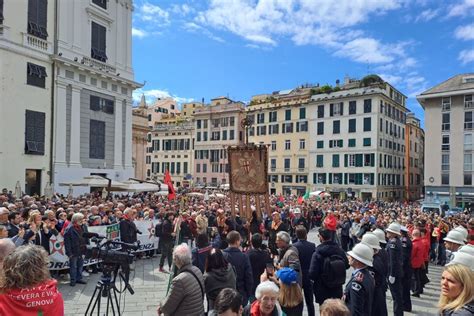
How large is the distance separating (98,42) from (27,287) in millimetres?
27017

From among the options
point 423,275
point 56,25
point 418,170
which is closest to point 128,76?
point 56,25

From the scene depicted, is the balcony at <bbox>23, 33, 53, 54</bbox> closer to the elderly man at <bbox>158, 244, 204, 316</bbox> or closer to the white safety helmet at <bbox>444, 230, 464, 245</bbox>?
the elderly man at <bbox>158, 244, 204, 316</bbox>

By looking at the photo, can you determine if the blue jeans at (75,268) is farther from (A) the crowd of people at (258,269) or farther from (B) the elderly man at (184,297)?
(B) the elderly man at (184,297)

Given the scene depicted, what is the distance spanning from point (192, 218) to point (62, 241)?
3.82m

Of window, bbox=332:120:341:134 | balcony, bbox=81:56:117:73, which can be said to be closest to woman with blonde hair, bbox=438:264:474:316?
balcony, bbox=81:56:117:73

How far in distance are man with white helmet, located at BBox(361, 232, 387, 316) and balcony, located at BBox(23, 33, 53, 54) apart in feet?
76.2

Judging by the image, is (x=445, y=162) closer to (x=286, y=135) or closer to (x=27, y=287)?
(x=286, y=135)

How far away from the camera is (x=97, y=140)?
86.7 feet

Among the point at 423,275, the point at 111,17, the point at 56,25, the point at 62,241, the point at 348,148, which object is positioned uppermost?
the point at 111,17

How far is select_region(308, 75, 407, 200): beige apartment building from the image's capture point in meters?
45.8

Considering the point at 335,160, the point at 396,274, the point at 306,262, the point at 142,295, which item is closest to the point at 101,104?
the point at 142,295

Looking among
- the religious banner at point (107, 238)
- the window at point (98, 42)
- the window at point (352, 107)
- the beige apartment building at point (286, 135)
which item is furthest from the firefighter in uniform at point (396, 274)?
the beige apartment building at point (286, 135)

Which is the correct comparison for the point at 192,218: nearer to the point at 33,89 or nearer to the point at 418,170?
the point at 33,89

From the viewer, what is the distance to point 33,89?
883 inches
